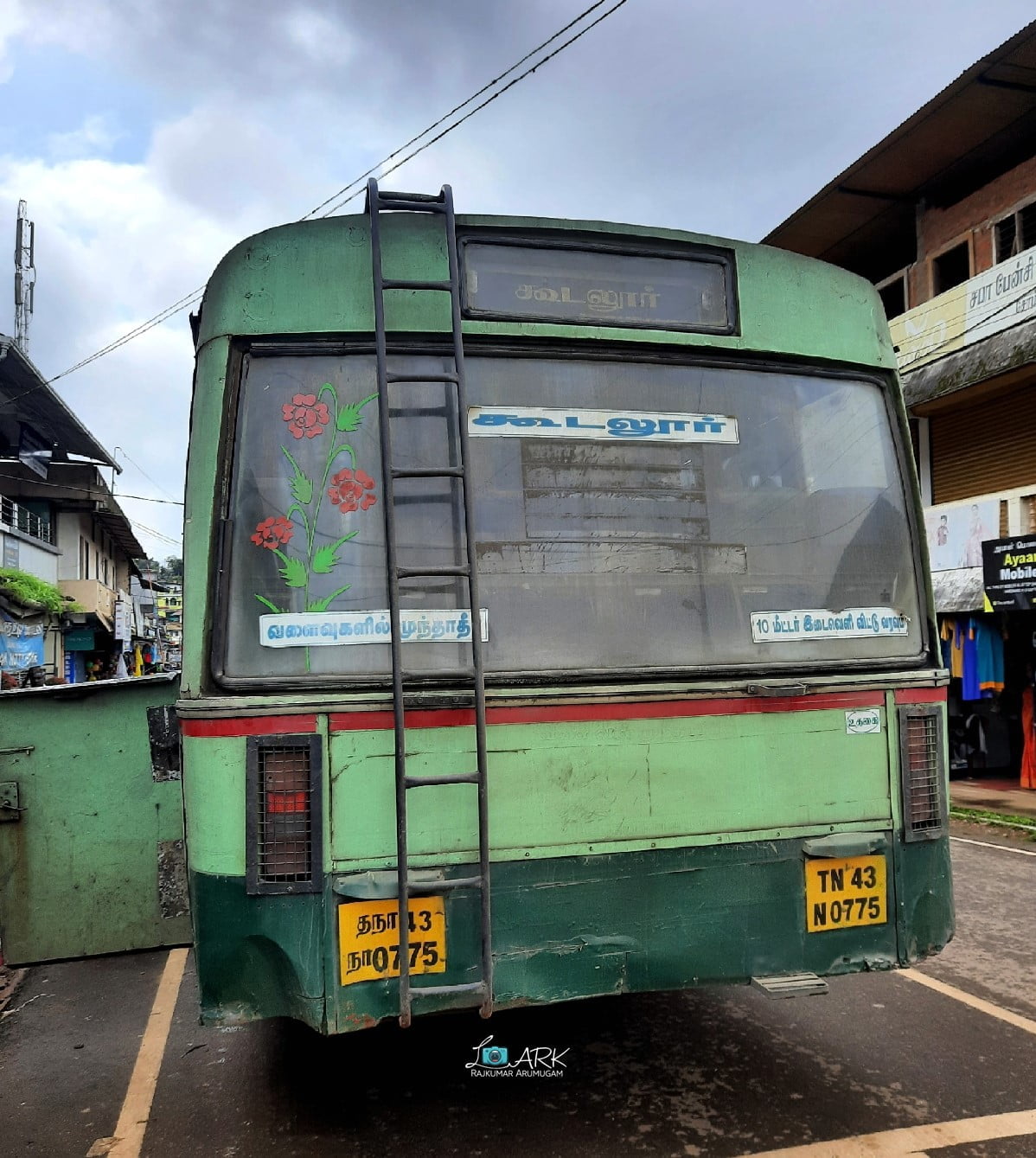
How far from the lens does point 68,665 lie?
30.5 meters

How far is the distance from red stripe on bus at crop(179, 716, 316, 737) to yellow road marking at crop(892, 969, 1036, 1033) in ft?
12.0

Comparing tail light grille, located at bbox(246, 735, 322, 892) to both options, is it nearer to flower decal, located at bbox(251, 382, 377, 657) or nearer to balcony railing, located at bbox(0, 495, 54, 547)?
flower decal, located at bbox(251, 382, 377, 657)

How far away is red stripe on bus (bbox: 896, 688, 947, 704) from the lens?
135 inches

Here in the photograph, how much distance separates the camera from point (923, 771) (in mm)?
3449

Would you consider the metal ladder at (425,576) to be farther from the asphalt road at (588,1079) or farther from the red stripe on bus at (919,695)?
the red stripe on bus at (919,695)

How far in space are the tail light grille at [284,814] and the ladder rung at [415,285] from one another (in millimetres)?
1454

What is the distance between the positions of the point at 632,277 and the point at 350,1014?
2.61 metres

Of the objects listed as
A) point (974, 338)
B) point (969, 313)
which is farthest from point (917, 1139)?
point (969, 313)

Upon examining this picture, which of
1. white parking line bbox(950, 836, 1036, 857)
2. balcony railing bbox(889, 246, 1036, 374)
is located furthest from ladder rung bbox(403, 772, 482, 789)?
balcony railing bbox(889, 246, 1036, 374)

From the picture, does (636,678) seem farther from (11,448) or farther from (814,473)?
(11,448)

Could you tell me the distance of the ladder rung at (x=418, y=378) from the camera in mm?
2988

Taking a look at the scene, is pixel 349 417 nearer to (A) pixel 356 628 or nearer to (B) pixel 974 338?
(A) pixel 356 628

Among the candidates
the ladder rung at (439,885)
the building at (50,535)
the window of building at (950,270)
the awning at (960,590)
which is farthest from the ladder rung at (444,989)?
the building at (50,535)

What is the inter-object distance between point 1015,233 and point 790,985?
14.0 meters
